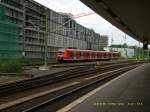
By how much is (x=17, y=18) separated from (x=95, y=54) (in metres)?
20.4

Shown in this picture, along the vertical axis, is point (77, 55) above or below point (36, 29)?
below

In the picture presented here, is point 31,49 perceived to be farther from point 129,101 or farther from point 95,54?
point 129,101

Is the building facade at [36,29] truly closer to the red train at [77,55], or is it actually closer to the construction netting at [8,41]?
the red train at [77,55]

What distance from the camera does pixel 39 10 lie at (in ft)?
294

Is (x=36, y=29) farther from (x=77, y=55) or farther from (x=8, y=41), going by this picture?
(x=8, y=41)

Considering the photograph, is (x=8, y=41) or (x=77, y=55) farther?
(x=77, y=55)

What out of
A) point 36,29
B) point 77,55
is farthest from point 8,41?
point 36,29

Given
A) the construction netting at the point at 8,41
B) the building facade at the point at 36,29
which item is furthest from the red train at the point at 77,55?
the construction netting at the point at 8,41

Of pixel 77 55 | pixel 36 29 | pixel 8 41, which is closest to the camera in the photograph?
pixel 8 41

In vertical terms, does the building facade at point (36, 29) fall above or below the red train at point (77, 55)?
above

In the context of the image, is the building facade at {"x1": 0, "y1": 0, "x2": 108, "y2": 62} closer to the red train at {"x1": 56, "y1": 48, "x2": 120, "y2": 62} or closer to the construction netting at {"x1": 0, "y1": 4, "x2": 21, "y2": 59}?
the red train at {"x1": 56, "y1": 48, "x2": 120, "y2": 62}

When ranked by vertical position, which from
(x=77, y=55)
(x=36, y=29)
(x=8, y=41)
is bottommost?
(x=77, y=55)

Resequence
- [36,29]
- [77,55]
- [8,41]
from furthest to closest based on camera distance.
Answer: [36,29] → [77,55] → [8,41]

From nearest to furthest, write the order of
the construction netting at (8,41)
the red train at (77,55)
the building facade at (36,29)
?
1. the construction netting at (8,41)
2. the red train at (77,55)
3. the building facade at (36,29)
